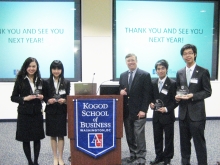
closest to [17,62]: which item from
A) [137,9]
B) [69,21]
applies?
[69,21]

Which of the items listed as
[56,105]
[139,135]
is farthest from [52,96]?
[139,135]

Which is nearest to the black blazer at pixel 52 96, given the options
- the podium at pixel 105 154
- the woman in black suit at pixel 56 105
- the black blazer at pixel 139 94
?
the woman in black suit at pixel 56 105

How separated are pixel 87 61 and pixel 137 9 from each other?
5.75ft

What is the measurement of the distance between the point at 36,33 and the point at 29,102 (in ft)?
10.9

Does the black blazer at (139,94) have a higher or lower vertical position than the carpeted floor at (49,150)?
higher

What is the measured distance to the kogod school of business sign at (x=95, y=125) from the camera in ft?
9.14

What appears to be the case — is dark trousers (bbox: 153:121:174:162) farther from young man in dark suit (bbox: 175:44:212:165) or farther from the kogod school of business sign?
the kogod school of business sign

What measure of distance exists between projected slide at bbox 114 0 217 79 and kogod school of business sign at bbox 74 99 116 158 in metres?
3.33

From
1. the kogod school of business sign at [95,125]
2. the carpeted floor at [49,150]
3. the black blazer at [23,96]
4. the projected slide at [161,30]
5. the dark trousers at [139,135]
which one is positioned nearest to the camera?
the kogod school of business sign at [95,125]

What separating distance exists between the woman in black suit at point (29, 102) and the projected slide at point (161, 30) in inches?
126

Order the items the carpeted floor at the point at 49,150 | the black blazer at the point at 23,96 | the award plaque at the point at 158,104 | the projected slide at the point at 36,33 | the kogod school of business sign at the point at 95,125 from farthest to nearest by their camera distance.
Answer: the projected slide at the point at 36,33 → the carpeted floor at the point at 49,150 → the award plaque at the point at 158,104 → the black blazer at the point at 23,96 → the kogod school of business sign at the point at 95,125

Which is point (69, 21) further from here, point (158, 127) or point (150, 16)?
point (158, 127)

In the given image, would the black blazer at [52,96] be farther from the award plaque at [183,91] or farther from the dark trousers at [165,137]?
the award plaque at [183,91]

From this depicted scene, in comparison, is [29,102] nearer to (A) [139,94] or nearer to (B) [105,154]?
(B) [105,154]
